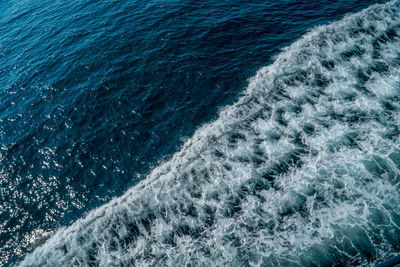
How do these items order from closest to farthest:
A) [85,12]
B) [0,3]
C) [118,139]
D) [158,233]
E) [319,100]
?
[158,233], [319,100], [118,139], [85,12], [0,3]

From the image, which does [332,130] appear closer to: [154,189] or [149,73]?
[154,189]

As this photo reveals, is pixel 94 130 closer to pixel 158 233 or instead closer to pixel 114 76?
pixel 114 76

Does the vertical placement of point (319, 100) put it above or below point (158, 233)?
above

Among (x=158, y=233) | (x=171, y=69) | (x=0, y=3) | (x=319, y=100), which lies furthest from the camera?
(x=0, y=3)

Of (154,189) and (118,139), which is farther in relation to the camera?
(118,139)

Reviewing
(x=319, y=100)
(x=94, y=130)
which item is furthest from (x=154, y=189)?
(x=319, y=100)

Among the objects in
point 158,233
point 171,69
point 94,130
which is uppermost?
point 171,69

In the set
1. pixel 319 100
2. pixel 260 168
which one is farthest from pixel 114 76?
pixel 319 100
